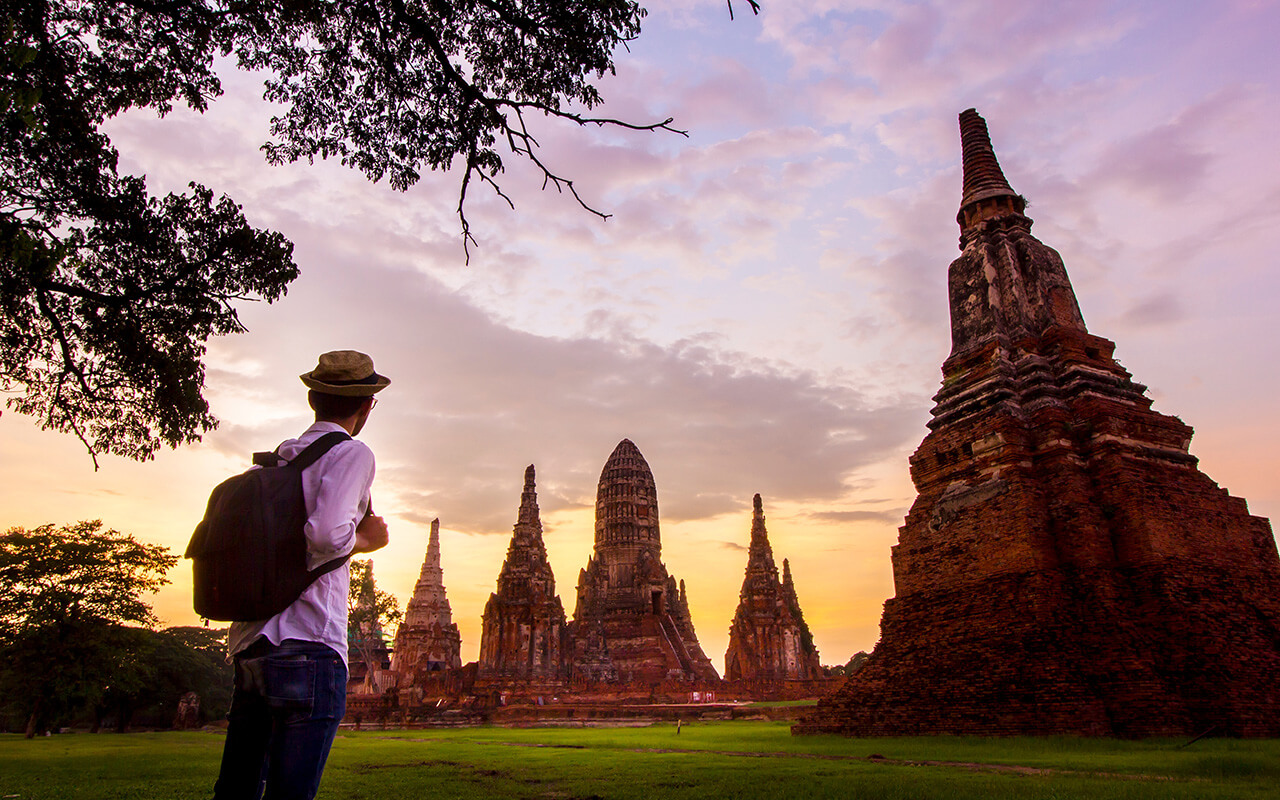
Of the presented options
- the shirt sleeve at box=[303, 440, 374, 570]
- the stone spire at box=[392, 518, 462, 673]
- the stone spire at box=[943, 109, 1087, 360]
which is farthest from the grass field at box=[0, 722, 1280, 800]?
the stone spire at box=[392, 518, 462, 673]

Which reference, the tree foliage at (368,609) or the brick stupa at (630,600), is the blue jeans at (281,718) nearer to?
the brick stupa at (630,600)

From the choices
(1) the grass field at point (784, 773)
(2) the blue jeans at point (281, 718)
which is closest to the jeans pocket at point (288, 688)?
(2) the blue jeans at point (281, 718)

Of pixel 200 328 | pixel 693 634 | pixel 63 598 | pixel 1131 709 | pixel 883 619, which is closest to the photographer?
pixel 200 328

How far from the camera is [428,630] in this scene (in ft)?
153

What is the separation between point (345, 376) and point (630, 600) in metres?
A: 42.0

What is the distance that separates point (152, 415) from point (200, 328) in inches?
47.4

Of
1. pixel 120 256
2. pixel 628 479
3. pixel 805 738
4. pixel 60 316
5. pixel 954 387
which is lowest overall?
pixel 805 738

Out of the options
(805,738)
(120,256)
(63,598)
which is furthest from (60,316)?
(63,598)

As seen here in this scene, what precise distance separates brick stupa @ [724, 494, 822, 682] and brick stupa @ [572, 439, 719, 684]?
1.86 meters

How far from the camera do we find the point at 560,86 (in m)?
8.04

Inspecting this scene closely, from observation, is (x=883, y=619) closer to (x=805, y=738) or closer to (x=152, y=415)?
(x=805, y=738)

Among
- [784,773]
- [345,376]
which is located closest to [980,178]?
[784,773]

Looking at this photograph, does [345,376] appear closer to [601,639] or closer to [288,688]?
[288,688]

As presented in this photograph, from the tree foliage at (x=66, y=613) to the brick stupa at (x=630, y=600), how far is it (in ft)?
64.4
